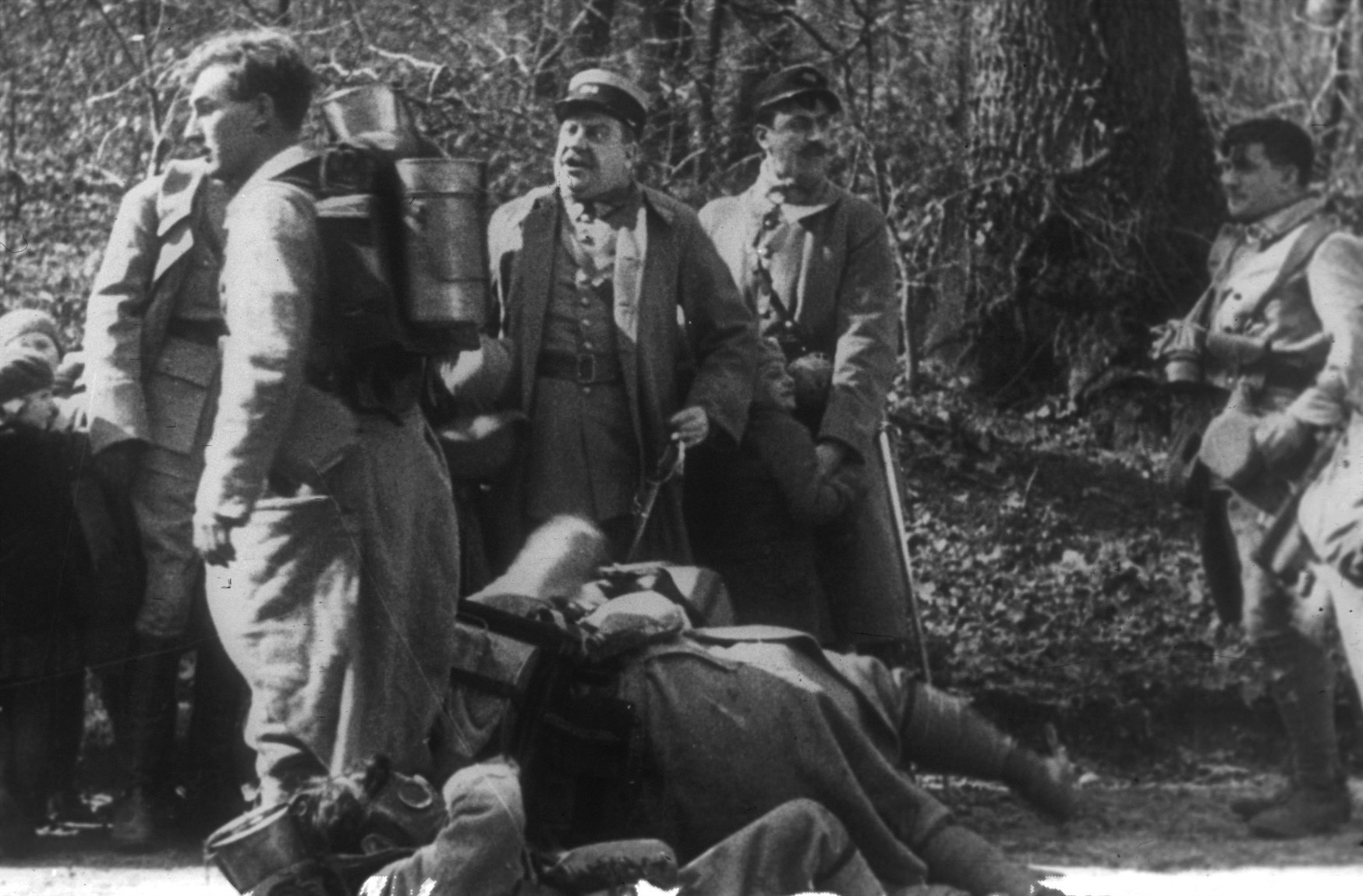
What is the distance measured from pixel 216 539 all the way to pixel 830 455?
176cm

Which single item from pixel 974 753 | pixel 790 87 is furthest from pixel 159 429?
pixel 974 753

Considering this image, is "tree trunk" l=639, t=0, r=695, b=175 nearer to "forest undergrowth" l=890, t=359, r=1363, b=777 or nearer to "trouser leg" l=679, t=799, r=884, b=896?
"forest undergrowth" l=890, t=359, r=1363, b=777

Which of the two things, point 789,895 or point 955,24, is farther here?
point 955,24

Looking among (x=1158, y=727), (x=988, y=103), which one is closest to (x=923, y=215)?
(x=988, y=103)

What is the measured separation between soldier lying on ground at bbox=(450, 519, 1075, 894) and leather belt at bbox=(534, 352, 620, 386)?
0.61 meters

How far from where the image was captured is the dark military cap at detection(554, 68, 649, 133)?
6.95 metres

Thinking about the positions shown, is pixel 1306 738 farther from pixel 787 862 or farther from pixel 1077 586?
pixel 787 862

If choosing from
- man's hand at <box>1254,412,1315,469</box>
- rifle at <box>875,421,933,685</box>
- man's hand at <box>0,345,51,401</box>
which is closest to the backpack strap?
man's hand at <box>1254,412,1315,469</box>

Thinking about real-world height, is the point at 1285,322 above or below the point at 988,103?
below

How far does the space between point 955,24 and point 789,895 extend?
258 centimetres

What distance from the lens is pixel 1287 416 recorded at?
700 centimetres

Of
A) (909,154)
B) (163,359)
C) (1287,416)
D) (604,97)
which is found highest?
(604,97)

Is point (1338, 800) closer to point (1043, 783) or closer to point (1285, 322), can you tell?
point (1043, 783)

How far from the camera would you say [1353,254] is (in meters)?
7.05
